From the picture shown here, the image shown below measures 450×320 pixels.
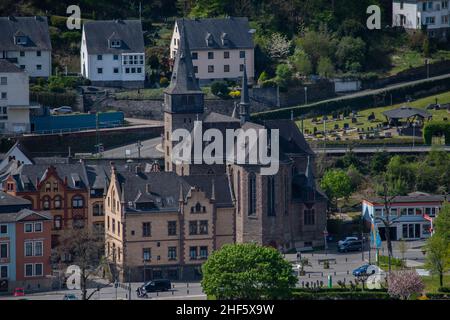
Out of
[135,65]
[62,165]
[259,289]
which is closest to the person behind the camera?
[259,289]

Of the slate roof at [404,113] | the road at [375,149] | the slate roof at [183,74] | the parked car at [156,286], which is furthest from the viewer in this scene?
the slate roof at [404,113]

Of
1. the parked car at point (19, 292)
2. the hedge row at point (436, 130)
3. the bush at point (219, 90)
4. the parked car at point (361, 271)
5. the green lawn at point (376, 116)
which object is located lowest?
the parked car at point (19, 292)

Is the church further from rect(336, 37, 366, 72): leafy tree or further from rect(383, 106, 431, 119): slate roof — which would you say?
rect(336, 37, 366, 72): leafy tree

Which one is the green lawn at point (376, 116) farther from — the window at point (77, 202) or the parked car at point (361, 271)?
the parked car at point (361, 271)

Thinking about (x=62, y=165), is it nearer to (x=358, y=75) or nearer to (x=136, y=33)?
(x=136, y=33)

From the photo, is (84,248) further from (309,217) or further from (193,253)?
(309,217)

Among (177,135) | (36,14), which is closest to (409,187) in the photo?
(177,135)

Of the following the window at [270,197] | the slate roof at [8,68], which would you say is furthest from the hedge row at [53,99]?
the window at [270,197]

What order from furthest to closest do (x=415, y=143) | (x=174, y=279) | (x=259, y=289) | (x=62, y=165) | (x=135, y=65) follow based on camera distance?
(x=135, y=65) → (x=415, y=143) → (x=62, y=165) → (x=174, y=279) → (x=259, y=289)
